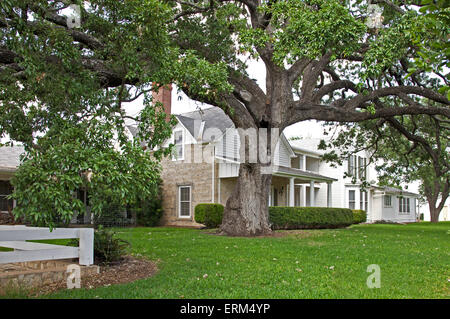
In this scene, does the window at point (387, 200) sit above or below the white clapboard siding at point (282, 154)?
below

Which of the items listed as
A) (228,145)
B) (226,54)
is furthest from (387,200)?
(226,54)

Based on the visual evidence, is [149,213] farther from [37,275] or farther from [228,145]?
[37,275]

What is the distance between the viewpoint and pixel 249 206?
519 inches

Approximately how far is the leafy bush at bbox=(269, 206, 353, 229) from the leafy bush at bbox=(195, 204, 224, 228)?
2493 millimetres

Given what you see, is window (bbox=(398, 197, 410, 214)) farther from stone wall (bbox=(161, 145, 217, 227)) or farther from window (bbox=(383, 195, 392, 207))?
stone wall (bbox=(161, 145, 217, 227))

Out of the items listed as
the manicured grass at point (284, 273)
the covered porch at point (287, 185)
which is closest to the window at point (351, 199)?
the covered porch at point (287, 185)

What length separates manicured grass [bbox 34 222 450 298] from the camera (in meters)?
5.14

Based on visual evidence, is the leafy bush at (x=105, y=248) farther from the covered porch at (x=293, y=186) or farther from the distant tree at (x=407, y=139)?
the covered porch at (x=293, y=186)

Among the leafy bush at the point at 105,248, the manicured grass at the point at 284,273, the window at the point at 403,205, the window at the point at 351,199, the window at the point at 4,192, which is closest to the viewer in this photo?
the manicured grass at the point at 284,273

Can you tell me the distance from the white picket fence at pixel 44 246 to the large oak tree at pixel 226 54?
1.44 metres

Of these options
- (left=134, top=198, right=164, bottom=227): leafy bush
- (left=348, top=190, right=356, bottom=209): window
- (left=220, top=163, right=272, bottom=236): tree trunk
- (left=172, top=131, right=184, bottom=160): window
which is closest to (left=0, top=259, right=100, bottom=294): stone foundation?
(left=220, top=163, right=272, bottom=236): tree trunk

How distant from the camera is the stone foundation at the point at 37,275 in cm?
523

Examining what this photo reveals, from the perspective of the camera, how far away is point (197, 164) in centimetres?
2098
